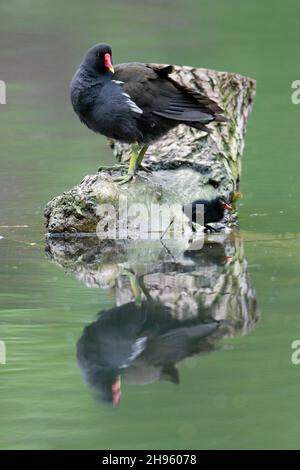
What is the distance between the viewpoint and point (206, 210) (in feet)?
28.2

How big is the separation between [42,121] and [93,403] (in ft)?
29.6

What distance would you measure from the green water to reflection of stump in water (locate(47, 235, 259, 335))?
10 cm

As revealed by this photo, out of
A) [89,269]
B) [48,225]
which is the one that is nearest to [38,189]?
[48,225]

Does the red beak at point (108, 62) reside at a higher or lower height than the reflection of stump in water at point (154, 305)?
higher

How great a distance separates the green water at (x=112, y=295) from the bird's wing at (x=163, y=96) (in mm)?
920

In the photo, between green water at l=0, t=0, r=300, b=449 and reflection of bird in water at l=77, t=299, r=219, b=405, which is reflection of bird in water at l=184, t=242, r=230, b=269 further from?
reflection of bird in water at l=77, t=299, r=219, b=405

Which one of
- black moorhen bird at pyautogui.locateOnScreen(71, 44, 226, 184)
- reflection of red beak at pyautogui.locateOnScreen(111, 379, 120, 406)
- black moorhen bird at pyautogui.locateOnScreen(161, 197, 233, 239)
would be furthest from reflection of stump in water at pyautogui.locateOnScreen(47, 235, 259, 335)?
reflection of red beak at pyautogui.locateOnScreen(111, 379, 120, 406)

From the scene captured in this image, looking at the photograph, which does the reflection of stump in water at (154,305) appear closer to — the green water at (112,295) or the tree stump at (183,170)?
the green water at (112,295)

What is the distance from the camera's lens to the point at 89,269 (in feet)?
22.5

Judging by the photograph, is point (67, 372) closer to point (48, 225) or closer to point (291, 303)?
point (291, 303)

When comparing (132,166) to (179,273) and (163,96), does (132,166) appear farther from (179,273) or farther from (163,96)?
(179,273)

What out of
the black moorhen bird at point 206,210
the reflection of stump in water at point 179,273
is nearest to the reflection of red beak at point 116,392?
the reflection of stump in water at point 179,273

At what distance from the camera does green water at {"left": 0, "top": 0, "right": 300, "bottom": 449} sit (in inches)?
161

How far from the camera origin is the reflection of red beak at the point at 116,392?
436cm
